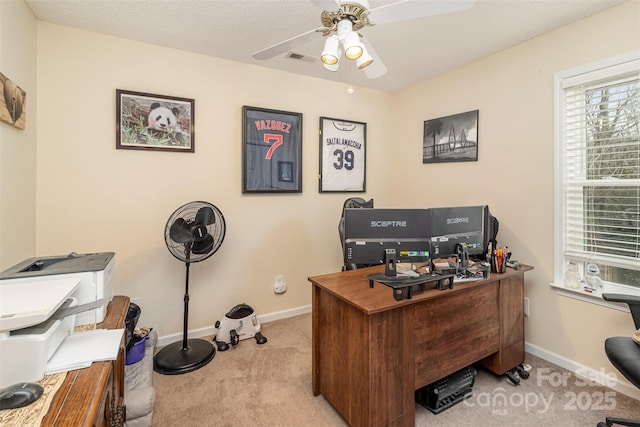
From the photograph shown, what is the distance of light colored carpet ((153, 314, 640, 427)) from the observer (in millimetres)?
1780

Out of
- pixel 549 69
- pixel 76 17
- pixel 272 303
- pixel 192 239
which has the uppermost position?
pixel 76 17

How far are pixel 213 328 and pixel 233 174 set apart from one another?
4.94 ft

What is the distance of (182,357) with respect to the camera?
7.79 ft

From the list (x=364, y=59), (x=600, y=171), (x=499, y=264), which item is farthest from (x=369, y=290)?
(x=600, y=171)

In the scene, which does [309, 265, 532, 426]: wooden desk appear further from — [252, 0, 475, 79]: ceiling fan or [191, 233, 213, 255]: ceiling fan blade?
[252, 0, 475, 79]: ceiling fan

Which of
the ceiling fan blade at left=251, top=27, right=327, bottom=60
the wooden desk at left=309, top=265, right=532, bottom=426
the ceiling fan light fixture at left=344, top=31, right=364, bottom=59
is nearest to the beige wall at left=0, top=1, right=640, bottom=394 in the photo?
the wooden desk at left=309, top=265, right=532, bottom=426

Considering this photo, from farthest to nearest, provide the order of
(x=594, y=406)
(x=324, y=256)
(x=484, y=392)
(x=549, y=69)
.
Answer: (x=324, y=256) → (x=549, y=69) → (x=484, y=392) → (x=594, y=406)

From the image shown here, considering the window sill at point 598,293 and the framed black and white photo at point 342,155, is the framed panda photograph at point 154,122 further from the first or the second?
the window sill at point 598,293

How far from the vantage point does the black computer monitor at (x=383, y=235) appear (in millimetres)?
1821

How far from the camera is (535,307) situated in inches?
97.8

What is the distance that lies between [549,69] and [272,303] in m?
3.26

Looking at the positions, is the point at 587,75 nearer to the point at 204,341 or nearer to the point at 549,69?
the point at 549,69

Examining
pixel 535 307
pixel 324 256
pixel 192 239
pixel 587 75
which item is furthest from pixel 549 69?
pixel 192 239

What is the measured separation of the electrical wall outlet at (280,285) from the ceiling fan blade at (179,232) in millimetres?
1161
